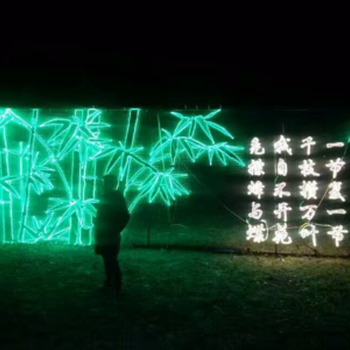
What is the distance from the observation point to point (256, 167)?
29.0 ft

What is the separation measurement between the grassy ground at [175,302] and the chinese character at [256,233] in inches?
14.6

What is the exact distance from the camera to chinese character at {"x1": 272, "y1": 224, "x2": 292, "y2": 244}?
343 inches

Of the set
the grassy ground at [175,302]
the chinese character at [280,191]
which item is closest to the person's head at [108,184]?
the grassy ground at [175,302]

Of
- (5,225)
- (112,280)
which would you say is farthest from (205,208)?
(5,225)

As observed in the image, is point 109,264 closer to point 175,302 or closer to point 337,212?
point 175,302

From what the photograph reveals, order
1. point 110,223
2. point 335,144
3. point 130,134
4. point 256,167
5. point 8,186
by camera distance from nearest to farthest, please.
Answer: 1. point 110,223
2. point 335,144
3. point 256,167
4. point 130,134
5. point 8,186

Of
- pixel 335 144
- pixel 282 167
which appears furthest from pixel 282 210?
pixel 335 144

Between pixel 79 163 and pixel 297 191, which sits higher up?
pixel 79 163

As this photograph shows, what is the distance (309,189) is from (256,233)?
1.25 meters

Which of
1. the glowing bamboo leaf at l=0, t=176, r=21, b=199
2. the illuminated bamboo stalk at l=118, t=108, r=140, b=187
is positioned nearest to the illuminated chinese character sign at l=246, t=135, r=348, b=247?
the illuminated bamboo stalk at l=118, t=108, r=140, b=187

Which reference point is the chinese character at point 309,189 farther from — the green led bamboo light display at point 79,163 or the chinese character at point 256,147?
the green led bamboo light display at point 79,163

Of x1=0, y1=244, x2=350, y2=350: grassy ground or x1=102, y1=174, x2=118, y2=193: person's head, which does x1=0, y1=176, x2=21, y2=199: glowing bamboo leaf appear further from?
x1=102, y1=174, x2=118, y2=193: person's head

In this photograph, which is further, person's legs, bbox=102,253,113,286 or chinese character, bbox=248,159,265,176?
chinese character, bbox=248,159,265,176

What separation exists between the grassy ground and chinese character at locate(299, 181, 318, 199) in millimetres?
1135
